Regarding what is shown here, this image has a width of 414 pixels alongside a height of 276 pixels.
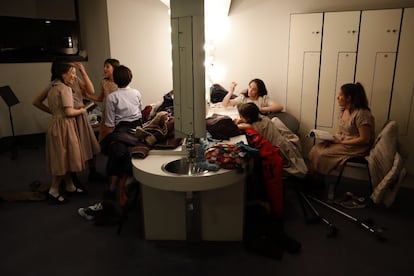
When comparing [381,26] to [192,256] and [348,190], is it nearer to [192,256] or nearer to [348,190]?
[348,190]

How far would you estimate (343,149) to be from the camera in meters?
3.19

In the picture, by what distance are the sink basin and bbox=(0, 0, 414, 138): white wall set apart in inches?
86.3

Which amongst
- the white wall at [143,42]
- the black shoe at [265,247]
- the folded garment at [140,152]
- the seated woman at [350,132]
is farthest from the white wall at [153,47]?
the folded garment at [140,152]

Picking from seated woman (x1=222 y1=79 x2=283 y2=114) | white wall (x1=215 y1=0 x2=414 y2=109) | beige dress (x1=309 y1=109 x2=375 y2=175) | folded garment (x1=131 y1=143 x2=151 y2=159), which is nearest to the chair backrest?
seated woman (x1=222 y1=79 x2=283 y2=114)

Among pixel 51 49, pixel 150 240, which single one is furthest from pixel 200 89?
pixel 51 49

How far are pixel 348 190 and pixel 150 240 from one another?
201cm

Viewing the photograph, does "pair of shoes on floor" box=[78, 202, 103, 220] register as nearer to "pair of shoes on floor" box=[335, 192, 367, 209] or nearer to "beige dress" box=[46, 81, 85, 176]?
"beige dress" box=[46, 81, 85, 176]

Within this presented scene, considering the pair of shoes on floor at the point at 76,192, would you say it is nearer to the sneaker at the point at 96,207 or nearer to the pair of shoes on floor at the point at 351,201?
the sneaker at the point at 96,207

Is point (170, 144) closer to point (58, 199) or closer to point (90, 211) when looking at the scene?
point (90, 211)

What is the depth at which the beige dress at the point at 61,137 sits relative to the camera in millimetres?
2965

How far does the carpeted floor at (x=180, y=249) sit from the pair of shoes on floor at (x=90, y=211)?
4 cm

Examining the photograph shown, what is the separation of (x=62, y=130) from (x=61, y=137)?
62 millimetres

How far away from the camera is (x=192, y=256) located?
235cm

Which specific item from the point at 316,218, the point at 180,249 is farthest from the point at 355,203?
the point at 180,249
